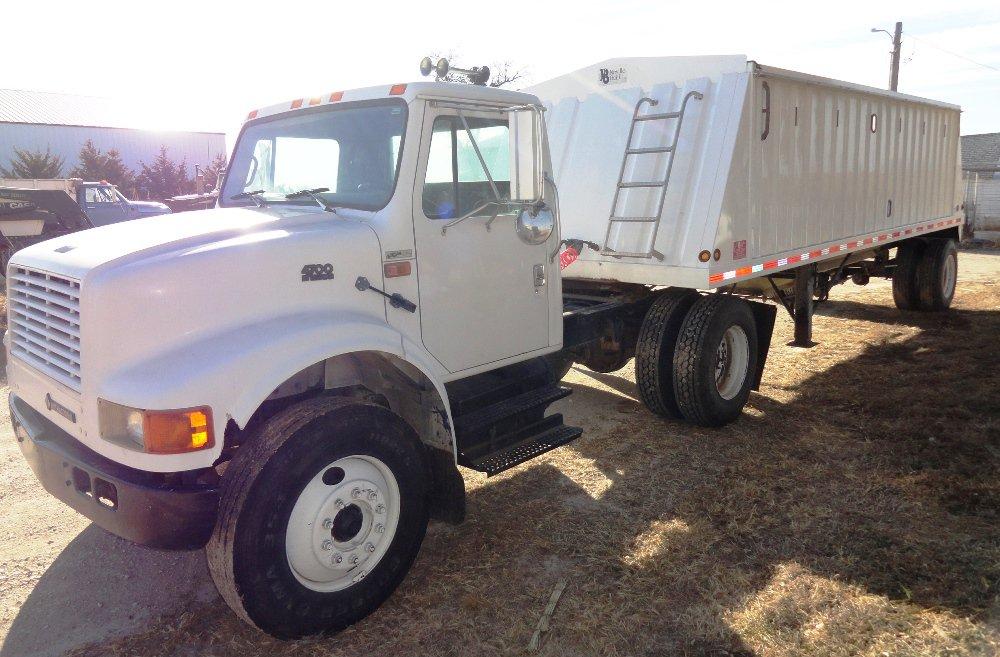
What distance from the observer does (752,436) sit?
5.84 metres

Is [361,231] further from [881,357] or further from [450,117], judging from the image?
[881,357]

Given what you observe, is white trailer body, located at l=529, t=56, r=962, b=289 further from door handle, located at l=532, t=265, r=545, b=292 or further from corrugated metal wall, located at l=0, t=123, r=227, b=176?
corrugated metal wall, located at l=0, t=123, r=227, b=176

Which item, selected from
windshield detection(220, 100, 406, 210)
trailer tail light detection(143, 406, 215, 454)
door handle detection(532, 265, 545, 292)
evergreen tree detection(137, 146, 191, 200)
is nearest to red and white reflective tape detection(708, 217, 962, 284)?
door handle detection(532, 265, 545, 292)

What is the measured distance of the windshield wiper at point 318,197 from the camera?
12.3ft

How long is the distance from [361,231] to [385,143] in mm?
524

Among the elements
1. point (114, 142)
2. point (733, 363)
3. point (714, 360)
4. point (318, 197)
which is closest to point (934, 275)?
point (733, 363)

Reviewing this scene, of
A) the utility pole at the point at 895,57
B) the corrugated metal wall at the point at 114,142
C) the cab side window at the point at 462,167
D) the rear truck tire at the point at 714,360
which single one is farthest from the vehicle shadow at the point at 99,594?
the corrugated metal wall at the point at 114,142

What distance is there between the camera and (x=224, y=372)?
2926mm

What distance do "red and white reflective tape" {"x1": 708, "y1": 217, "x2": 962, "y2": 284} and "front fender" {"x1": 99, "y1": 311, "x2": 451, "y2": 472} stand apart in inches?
130

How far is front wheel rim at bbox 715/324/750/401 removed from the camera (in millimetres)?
6199

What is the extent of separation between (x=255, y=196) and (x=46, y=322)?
1.26 metres

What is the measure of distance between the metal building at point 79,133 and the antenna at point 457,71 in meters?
35.6

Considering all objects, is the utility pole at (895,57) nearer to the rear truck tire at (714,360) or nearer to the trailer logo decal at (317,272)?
the rear truck tire at (714,360)

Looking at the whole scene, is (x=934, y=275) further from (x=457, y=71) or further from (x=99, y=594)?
(x=99, y=594)
